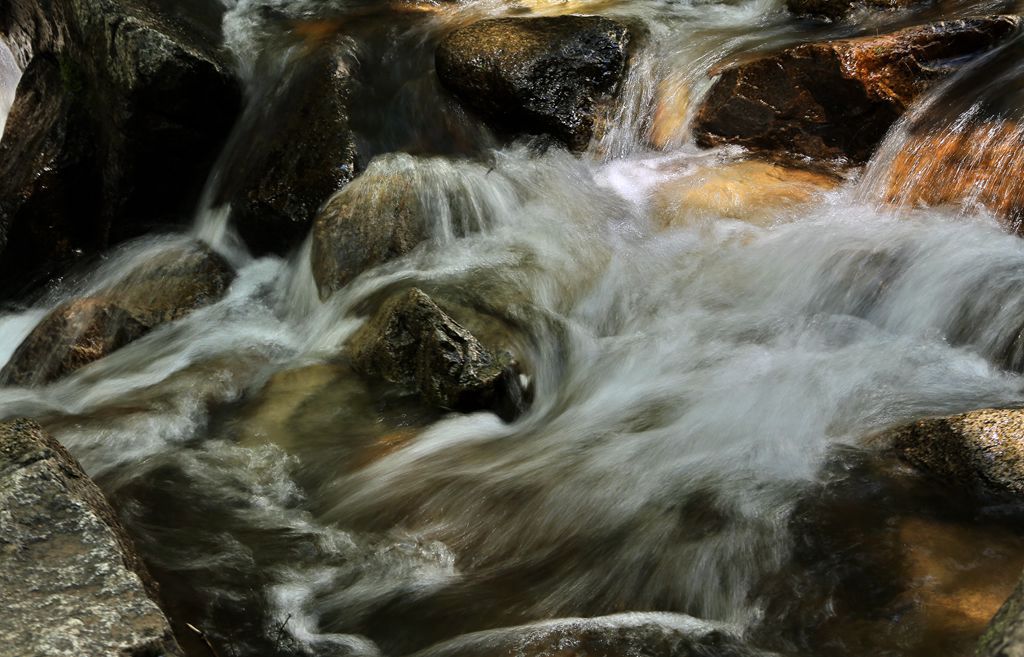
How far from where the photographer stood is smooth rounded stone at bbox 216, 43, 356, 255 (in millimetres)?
7633

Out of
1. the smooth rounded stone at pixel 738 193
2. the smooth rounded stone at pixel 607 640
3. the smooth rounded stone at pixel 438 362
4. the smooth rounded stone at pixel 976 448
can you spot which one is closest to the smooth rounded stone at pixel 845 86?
the smooth rounded stone at pixel 738 193

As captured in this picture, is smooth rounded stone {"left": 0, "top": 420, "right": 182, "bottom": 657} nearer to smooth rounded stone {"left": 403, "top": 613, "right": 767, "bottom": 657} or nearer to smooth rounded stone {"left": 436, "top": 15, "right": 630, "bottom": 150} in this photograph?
smooth rounded stone {"left": 403, "top": 613, "right": 767, "bottom": 657}

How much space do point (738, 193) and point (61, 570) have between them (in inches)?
196

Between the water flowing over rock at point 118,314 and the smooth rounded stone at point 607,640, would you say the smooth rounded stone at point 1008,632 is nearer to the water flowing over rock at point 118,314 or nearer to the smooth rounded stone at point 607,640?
the smooth rounded stone at point 607,640

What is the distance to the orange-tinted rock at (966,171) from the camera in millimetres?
5867

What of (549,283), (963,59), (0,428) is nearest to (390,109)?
(549,283)

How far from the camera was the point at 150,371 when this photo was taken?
257 inches

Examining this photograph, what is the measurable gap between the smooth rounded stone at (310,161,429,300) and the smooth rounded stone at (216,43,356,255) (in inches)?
15.0

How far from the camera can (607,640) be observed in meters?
3.38

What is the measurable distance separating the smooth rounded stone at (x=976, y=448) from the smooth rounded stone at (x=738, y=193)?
8.57 ft

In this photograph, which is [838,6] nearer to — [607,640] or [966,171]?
[966,171]

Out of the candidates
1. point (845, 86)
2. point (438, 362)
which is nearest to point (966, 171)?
point (845, 86)

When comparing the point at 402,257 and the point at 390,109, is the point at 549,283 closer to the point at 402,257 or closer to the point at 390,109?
the point at 402,257

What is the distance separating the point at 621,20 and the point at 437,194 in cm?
240
